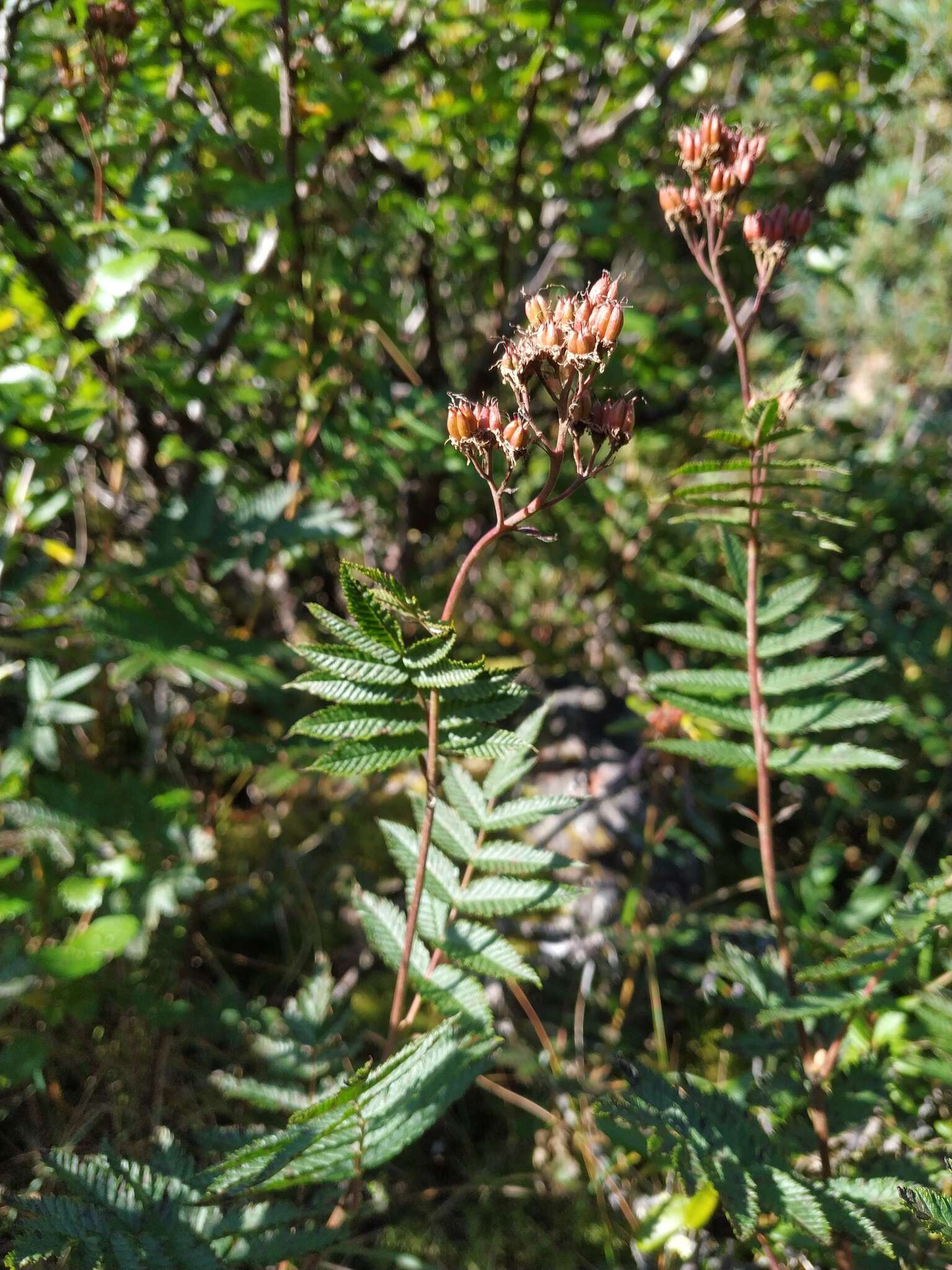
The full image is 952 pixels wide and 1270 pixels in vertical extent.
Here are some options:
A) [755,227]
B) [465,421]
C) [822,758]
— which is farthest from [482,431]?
[822,758]

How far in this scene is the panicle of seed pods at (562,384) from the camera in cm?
95

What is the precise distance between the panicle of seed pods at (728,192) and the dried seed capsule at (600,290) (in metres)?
0.33

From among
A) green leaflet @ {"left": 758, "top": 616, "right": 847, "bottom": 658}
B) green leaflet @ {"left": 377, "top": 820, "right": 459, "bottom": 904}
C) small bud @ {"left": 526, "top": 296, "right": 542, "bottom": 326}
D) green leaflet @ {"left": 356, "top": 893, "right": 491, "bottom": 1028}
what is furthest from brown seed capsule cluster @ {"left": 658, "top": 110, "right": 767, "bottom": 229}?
green leaflet @ {"left": 356, "top": 893, "right": 491, "bottom": 1028}

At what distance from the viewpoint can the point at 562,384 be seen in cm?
98

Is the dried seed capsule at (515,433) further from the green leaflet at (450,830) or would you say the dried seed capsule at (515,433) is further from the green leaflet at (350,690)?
the green leaflet at (450,830)

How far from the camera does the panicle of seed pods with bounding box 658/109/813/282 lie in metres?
1.27

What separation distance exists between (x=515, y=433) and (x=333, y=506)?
126 cm

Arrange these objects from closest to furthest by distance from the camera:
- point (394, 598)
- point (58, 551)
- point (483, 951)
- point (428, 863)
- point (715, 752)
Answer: point (394, 598), point (483, 951), point (428, 863), point (715, 752), point (58, 551)

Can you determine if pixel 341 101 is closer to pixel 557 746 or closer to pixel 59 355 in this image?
pixel 59 355

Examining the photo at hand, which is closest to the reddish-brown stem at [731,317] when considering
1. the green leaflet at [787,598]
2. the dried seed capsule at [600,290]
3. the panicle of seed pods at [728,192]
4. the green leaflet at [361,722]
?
the panicle of seed pods at [728,192]

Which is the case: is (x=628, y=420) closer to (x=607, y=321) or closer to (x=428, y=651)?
(x=607, y=321)

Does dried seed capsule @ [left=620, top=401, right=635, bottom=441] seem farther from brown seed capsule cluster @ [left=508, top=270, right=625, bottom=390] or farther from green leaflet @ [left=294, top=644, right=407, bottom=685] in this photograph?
green leaflet @ [left=294, top=644, right=407, bottom=685]

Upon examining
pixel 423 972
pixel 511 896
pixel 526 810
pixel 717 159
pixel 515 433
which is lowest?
pixel 423 972

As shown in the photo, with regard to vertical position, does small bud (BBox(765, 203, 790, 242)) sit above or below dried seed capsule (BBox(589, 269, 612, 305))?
above
